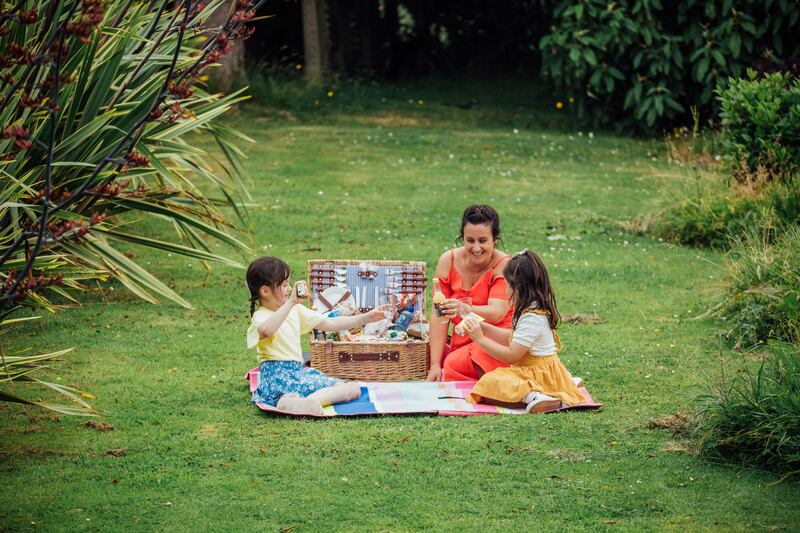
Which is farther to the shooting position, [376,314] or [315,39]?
[315,39]

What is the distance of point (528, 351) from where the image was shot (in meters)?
5.69

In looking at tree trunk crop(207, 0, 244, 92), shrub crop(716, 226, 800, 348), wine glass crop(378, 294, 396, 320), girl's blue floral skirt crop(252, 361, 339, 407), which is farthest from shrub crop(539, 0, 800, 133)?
girl's blue floral skirt crop(252, 361, 339, 407)

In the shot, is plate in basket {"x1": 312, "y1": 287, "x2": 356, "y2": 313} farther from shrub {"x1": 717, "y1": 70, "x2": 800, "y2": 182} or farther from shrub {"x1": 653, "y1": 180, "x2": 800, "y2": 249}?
shrub {"x1": 717, "y1": 70, "x2": 800, "y2": 182}

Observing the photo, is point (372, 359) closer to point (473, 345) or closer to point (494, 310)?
point (473, 345)

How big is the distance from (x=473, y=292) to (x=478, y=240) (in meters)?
0.33

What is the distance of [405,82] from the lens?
59.0 ft

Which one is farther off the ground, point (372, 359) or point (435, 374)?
point (372, 359)

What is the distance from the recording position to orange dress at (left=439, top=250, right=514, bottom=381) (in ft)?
19.9

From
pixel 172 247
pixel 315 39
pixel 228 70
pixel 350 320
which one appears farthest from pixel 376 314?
pixel 315 39

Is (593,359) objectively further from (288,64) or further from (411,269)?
(288,64)

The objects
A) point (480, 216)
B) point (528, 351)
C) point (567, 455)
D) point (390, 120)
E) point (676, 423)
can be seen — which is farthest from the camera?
point (390, 120)

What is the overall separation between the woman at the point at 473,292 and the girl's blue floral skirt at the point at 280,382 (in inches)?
34.2

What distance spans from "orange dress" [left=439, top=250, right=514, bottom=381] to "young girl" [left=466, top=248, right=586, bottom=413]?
14.0 inches

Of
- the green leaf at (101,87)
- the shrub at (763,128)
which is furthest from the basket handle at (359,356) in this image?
the shrub at (763,128)
